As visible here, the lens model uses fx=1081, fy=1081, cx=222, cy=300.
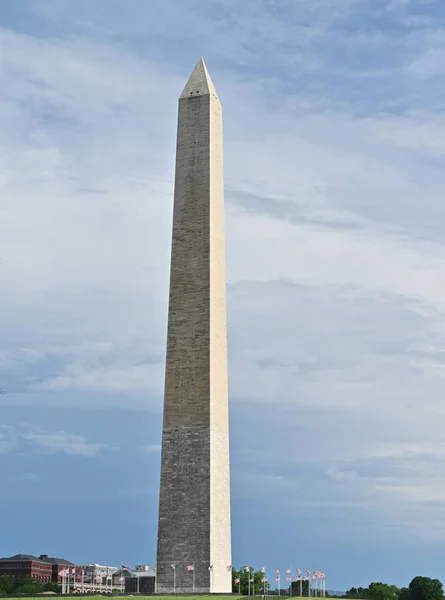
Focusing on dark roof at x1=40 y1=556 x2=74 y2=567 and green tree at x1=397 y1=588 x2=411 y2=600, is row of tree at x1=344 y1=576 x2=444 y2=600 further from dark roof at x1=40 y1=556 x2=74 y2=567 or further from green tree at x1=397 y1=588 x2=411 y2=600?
dark roof at x1=40 y1=556 x2=74 y2=567

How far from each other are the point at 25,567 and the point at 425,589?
8440cm

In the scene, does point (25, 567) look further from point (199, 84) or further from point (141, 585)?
point (199, 84)

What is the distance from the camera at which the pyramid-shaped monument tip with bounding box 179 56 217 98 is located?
5659 centimetres

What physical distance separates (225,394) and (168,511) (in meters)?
6.59

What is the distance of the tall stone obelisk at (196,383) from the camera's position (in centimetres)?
5144

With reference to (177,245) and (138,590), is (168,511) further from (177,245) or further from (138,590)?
(177,245)

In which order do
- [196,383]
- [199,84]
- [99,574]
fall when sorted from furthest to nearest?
[99,574], [199,84], [196,383]

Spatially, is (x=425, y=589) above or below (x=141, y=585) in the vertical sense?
above

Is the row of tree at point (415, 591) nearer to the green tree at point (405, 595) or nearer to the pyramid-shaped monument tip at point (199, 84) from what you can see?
the green tree at point (405, 595)

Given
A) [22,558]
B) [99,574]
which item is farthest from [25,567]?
[99,574]

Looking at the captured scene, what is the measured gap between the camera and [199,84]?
57125 millimetres

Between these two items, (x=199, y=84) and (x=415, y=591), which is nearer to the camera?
(x=199, y=84)

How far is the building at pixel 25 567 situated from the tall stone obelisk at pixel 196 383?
12461 cm

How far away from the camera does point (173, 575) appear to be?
51.3 meters
